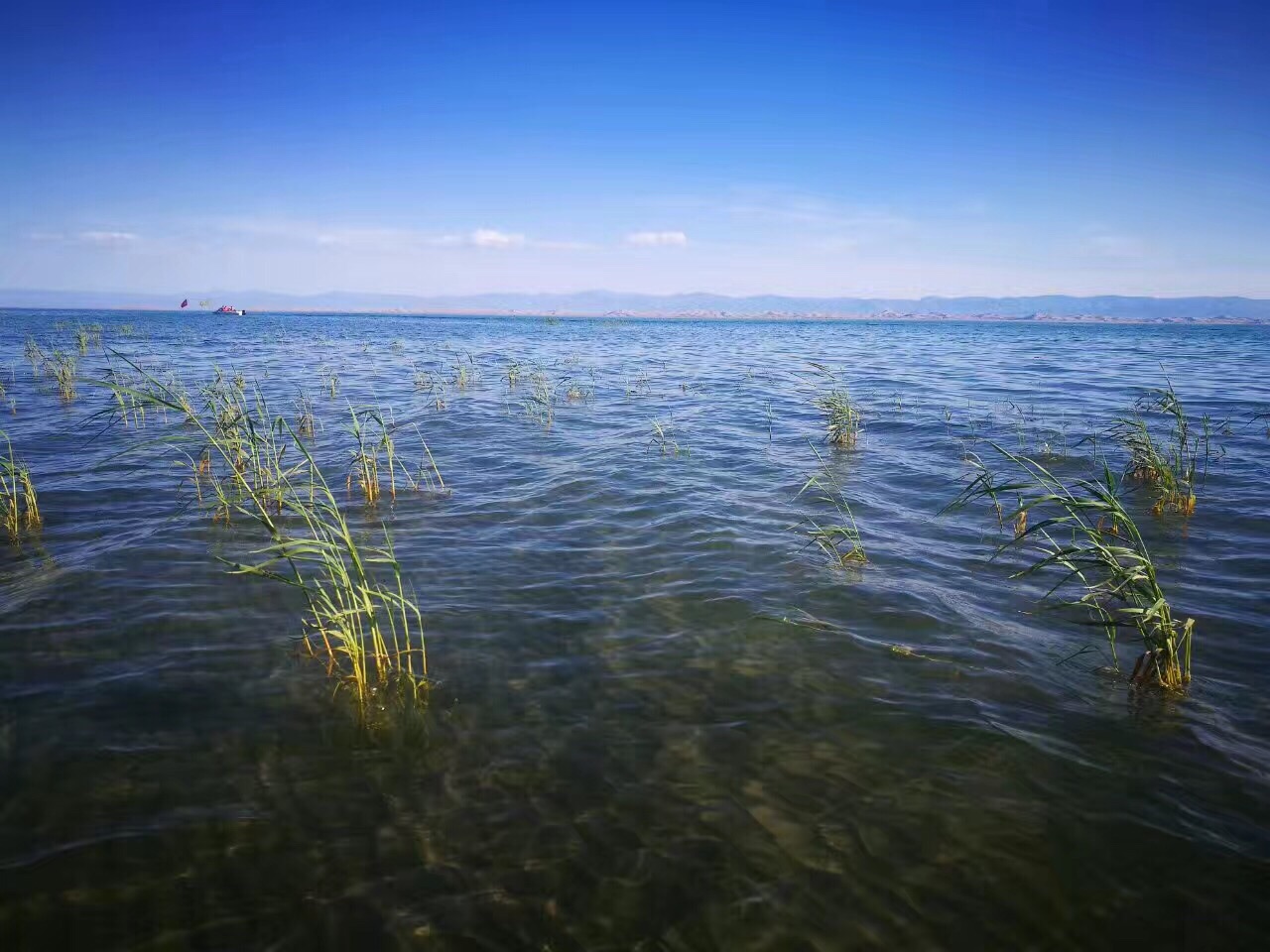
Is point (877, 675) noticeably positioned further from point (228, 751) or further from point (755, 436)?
point (755, 436)

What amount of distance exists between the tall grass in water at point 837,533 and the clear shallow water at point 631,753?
1.03ft

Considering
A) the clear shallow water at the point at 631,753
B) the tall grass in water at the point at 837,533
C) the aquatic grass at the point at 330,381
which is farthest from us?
the aquatic grass at the point at 330,381

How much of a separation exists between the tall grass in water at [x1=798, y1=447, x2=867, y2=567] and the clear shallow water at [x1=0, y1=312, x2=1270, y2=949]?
313mm

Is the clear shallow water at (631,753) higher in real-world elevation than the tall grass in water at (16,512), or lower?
lower

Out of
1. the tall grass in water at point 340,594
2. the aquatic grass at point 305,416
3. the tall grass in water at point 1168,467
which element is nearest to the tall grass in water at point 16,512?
the tall grass in water at point 340,594

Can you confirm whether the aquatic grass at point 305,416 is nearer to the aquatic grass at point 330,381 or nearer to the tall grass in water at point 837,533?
the aquatic grass at point 330,381

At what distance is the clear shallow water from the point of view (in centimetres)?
323

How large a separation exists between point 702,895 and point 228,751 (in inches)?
132

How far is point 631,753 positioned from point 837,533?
15.8 feet

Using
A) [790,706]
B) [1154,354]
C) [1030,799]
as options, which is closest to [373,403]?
[790,706]

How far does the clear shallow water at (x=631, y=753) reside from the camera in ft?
10.6

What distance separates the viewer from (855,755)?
4.40 m

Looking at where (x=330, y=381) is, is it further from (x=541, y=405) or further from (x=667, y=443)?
(x=667, y=443)

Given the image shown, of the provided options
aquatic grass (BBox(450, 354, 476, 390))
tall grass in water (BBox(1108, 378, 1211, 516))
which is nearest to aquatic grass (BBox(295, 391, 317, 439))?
aquatic grass (BBox(450, 354, 476, 390))
